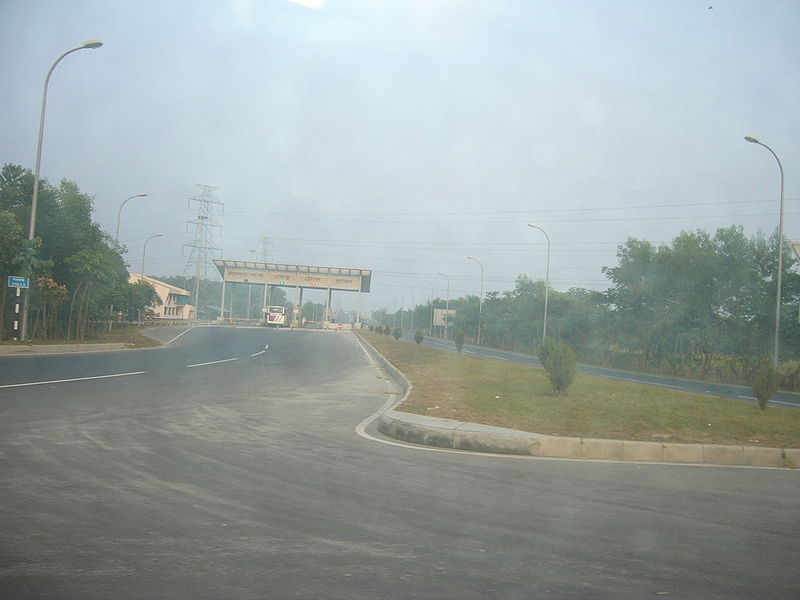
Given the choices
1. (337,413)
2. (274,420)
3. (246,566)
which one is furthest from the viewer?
(337,413)

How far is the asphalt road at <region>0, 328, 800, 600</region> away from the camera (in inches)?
157

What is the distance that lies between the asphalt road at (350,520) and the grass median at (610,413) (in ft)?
5.98

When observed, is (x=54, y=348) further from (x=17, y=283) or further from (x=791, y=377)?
(x=791, y=377)

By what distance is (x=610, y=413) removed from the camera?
12102 mm

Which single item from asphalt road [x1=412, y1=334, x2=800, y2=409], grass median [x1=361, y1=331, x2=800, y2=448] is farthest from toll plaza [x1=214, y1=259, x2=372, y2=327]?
grass median [x1=361, y1=331, x2=800, y2=448]

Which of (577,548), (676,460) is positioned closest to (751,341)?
(676,460)

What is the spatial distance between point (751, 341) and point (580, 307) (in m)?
19.9

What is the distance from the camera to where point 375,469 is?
730cm

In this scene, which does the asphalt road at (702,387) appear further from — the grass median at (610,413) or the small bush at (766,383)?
the grass median at (610,413)

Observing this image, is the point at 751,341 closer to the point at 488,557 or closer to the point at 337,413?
the point at 337,413

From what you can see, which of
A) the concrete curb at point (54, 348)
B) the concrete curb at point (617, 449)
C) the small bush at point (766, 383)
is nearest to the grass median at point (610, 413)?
the small bush at point (766, 383)

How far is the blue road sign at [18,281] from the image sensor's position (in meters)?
24.0

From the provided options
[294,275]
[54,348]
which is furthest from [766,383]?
[294,275]

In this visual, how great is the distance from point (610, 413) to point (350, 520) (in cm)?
817
